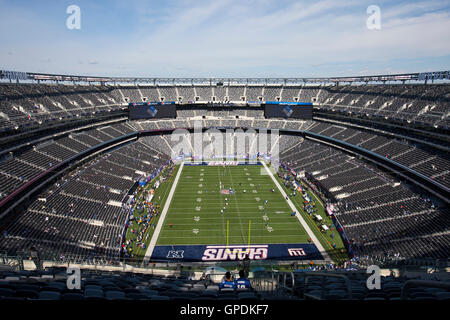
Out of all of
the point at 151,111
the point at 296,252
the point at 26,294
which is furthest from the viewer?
the point at 151,111

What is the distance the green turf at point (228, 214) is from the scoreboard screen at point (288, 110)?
24.6 metres

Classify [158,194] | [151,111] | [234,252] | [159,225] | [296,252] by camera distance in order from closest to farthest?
[234,252] → [296,252] → [159,225] → [158,194] → [151,111]

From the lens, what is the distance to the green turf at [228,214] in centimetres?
2670

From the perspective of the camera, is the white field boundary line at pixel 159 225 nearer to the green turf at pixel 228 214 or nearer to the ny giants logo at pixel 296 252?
the green turf at pixel 228 214

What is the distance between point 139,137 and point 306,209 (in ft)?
127

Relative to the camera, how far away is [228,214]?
31594mm

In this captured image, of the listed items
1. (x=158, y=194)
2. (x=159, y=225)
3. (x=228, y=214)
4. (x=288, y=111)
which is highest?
(x=288, y=111)

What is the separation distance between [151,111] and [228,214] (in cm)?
3911

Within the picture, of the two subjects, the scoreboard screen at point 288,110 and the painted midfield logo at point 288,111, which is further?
the painted midfield logo at point 288,111

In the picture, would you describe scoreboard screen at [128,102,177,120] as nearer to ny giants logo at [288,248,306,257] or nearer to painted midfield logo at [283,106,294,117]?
painted midfield logo at [283,106,294,117]

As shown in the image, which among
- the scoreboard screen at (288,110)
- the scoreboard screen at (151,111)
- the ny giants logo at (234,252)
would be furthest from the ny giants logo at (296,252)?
the scoreboard screen at (151,111)

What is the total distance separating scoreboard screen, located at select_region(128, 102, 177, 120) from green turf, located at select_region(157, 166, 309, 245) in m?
23.5

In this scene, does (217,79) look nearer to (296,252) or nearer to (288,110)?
(288,110)

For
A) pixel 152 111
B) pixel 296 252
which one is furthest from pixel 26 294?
pixel 152 111
